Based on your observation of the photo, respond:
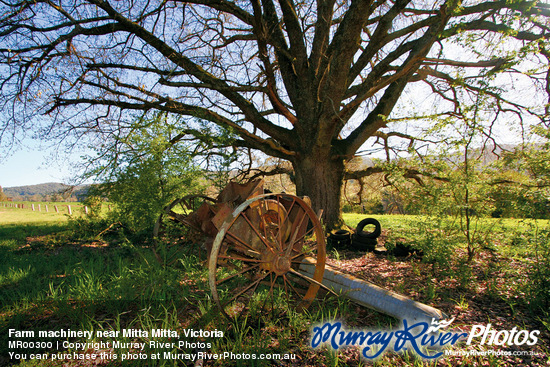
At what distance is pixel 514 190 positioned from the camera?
12.8 feet

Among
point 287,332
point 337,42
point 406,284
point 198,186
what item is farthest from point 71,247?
point 337,42

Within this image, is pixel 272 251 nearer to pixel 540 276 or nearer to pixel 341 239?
pixel 540 276

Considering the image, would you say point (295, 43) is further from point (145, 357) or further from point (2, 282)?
point (2, 282)

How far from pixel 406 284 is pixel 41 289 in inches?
240

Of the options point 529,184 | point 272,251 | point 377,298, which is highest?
point 529,184

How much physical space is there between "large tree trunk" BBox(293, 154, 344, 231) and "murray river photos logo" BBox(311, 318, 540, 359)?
486 cm

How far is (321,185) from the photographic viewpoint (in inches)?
311

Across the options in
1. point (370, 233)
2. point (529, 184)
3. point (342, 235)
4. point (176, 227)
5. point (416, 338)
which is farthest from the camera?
point (342, 235)

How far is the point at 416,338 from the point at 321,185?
5.33 meters

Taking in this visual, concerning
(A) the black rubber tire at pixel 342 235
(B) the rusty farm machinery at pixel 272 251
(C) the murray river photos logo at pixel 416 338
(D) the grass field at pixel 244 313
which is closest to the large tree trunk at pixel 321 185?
(A) the black rubber tire at pixel 342 235

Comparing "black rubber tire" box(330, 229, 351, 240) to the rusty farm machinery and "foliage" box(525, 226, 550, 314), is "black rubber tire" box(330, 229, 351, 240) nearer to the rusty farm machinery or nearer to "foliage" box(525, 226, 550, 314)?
the rusty farm machinery

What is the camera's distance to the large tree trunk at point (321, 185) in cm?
786

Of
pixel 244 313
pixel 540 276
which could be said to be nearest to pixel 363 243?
pixel 540 276

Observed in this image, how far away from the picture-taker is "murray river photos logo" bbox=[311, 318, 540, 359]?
109 inches
